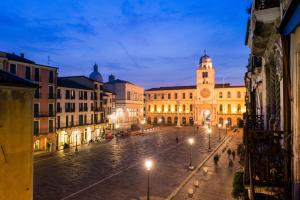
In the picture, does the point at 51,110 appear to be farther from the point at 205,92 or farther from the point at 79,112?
the point at 205,92

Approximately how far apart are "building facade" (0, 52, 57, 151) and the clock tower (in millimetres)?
61448

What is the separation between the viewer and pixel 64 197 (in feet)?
65.0

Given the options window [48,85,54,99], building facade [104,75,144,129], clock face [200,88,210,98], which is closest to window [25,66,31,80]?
window [48,85,54,99]

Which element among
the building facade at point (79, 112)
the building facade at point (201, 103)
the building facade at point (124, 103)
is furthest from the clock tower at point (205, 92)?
the building facade at point (79, 112)

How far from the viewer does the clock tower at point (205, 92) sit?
93000 millimetres

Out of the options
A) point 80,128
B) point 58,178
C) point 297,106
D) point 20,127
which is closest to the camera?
point 297,106

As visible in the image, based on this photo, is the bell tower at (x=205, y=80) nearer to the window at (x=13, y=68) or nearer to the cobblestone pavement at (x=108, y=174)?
the cobblestone pavement at (x=108, y=174)

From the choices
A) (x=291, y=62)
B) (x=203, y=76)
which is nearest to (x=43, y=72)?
(x=291, y=62)

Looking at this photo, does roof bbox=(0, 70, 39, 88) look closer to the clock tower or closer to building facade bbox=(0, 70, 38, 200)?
building facade bbox=(0, 70, 38, 200)

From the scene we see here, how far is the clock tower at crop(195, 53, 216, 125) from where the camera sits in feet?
305

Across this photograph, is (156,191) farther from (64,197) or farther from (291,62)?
(291,62)

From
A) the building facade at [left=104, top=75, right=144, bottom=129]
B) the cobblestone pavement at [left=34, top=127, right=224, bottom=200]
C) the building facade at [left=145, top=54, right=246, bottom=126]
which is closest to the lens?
the cobblestone pavement at [left=34, top=127, right=224, bottom=200]

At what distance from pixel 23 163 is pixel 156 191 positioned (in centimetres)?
1169

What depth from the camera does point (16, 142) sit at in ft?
39.6
